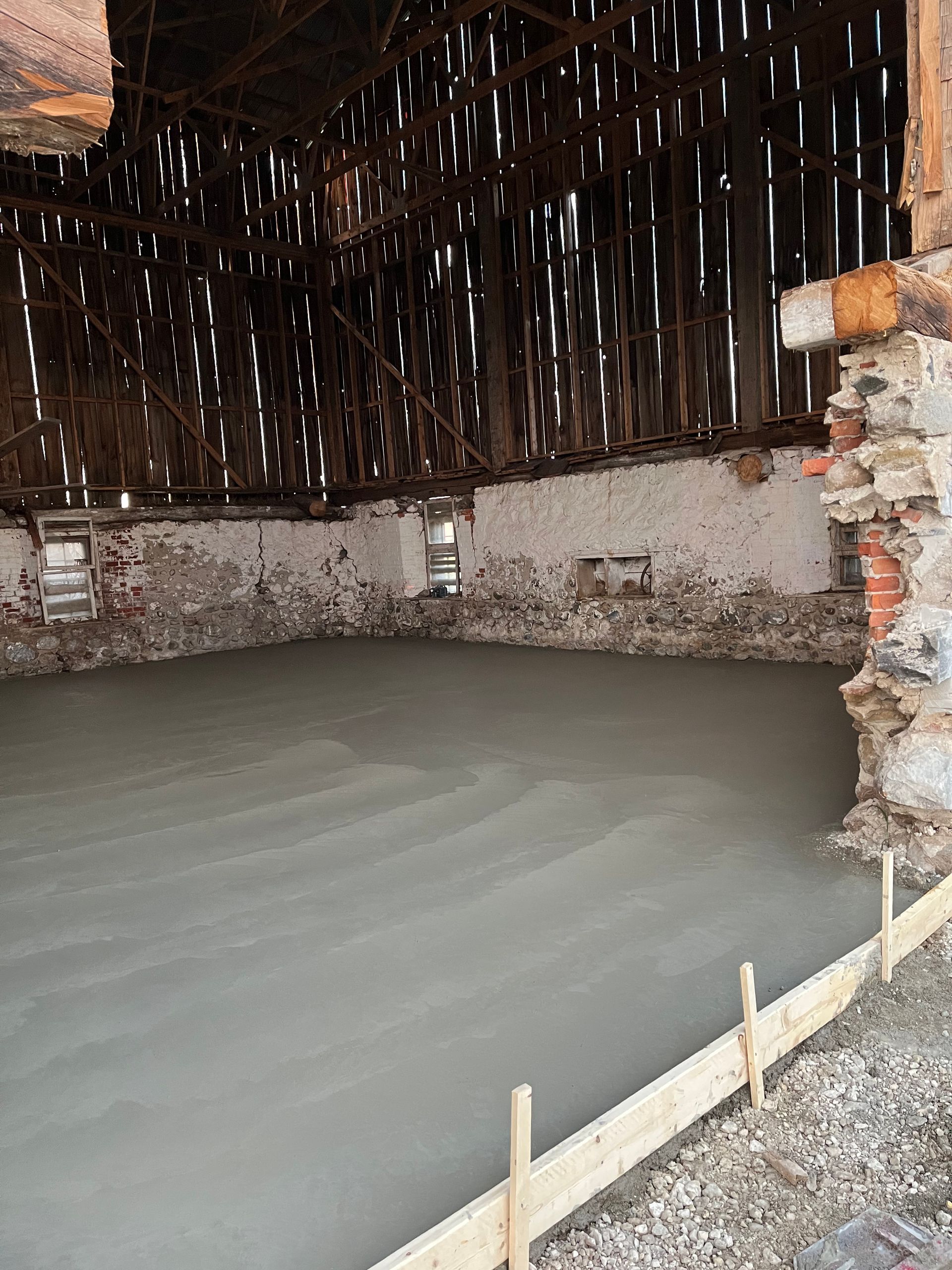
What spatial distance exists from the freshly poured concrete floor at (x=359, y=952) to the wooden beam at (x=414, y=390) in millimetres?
6519

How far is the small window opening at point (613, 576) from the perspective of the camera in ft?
34.3

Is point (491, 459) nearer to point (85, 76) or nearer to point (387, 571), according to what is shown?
point (387, 571)

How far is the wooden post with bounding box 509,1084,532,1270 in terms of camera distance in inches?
67.9

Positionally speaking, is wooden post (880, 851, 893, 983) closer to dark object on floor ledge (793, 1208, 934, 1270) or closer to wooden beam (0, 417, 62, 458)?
dark object on floor ledge (793, 1208, 934, 1270)

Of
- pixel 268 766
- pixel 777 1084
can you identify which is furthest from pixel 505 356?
pixel 777 1084

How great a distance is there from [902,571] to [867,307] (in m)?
1.20

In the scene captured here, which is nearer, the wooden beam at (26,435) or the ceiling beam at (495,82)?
the ceiling beam at (495,82)

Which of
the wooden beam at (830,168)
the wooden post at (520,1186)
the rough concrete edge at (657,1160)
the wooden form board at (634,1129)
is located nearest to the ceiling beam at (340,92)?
the wooden beam at (830,168)

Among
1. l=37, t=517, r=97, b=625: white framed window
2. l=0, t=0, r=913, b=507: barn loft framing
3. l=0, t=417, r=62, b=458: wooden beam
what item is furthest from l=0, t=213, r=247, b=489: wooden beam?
l=37, t=517, r=97, b=625: white framed window

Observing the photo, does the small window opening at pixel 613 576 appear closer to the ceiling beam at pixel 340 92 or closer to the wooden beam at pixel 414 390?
the wooden beam at pixel 414 390

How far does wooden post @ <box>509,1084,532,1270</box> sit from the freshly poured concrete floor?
0.23 m

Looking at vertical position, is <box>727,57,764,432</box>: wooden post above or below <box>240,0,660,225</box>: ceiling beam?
below

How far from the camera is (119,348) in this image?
479 inches

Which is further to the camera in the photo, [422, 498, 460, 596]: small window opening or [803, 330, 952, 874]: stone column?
[422, 498, 460, 596]: small window opening
